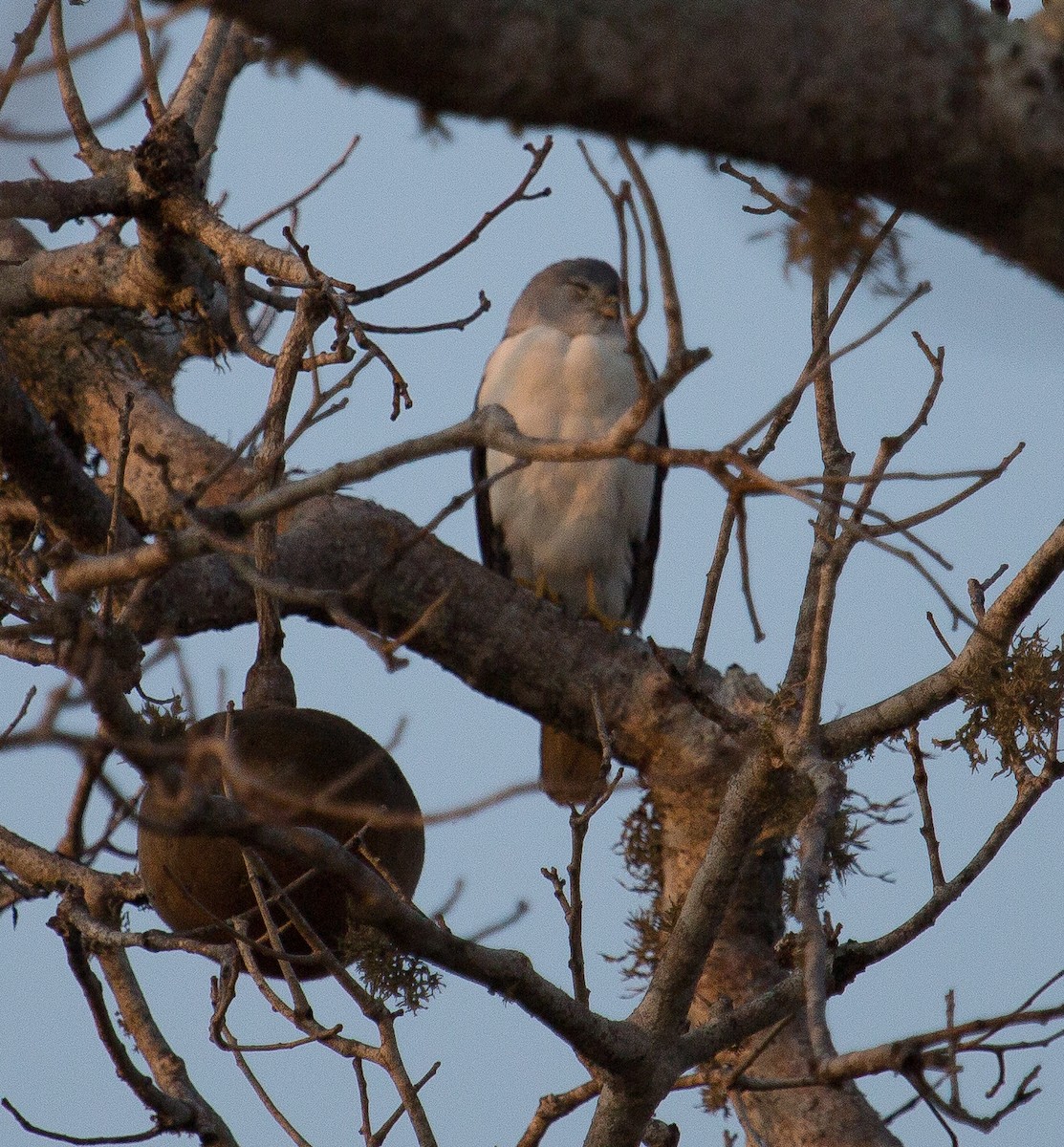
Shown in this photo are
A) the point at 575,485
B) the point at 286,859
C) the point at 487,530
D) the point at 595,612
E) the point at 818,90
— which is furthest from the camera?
the point at 487,530

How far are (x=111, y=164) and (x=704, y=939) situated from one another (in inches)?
90.1

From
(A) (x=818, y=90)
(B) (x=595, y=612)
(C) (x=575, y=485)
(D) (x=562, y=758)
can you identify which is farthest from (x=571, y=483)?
(A) (x=818, y=90)

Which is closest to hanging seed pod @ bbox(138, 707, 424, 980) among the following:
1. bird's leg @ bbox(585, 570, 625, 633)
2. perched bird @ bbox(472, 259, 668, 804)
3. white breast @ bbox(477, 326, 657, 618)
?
bird's leg @ bbox(585, 570, 625, 633)

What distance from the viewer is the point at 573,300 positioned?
19.8ft

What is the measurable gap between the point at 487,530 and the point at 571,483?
509 millimetres

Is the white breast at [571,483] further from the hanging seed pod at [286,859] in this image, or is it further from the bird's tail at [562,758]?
the hanging seed pod at [286,859]

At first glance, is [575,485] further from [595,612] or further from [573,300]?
[573,300]

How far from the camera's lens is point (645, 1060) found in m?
2.28

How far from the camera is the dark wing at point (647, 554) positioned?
Answer: 582 centimetres

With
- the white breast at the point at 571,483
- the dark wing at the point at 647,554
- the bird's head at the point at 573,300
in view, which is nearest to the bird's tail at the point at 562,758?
the white breast at the point at 571,483

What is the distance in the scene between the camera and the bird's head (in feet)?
19.3

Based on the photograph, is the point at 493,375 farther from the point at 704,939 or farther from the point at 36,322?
the point at 704,939

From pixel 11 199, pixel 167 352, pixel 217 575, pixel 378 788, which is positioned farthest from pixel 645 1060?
A: pixel 167 352

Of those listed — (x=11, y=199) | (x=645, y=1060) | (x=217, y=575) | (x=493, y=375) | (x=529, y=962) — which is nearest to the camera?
(x=529, y=962)
